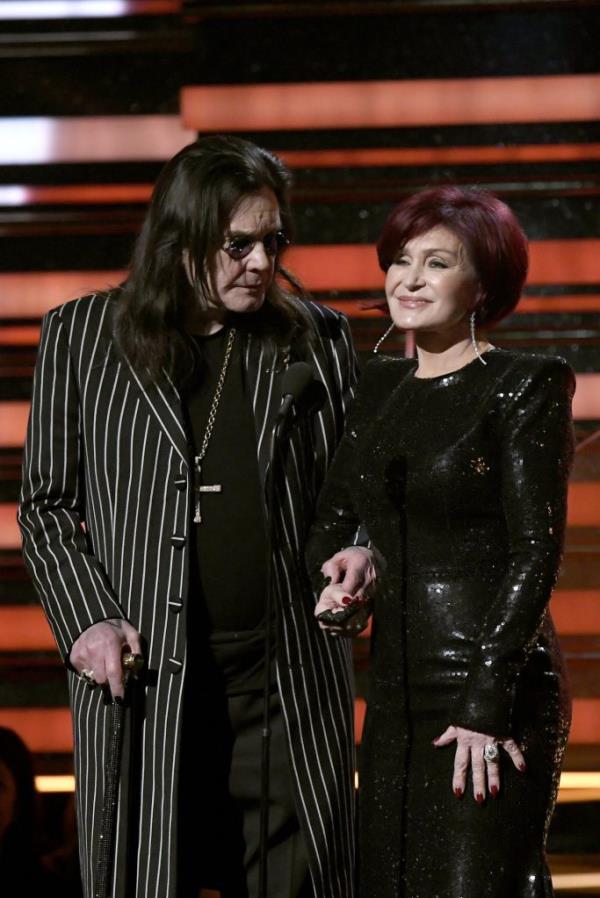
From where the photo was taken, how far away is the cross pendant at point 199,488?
2.15m

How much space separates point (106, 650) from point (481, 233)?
2.86ft

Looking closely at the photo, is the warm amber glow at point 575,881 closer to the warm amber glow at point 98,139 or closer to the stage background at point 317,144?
the stage background at point 317,144

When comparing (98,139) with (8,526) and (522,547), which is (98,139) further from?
(522,547)

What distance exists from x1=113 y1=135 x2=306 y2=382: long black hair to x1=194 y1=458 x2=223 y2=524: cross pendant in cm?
17

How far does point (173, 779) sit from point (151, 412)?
0.60 meters

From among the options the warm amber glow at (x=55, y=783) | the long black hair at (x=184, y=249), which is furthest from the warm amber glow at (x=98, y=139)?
the warm amber glow at (x=55, y=783)

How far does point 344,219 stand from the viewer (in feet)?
12.0

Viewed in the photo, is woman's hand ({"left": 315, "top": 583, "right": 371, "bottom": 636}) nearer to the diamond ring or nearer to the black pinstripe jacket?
the black pinstripe jacket

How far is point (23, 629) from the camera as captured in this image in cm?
357

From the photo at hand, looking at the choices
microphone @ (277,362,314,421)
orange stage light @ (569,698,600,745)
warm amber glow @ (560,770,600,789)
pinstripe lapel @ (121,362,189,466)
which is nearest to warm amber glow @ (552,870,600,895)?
→ warm amber glow @ (560,770,600,789)

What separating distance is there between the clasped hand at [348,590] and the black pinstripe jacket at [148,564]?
147 mm

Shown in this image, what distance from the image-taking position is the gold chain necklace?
84.9 inches

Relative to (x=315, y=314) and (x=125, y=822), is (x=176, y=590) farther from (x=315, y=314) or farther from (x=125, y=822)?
(x=315, y=314)

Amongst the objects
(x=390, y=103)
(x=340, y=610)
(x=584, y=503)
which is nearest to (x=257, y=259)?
(x=340, y=610)
